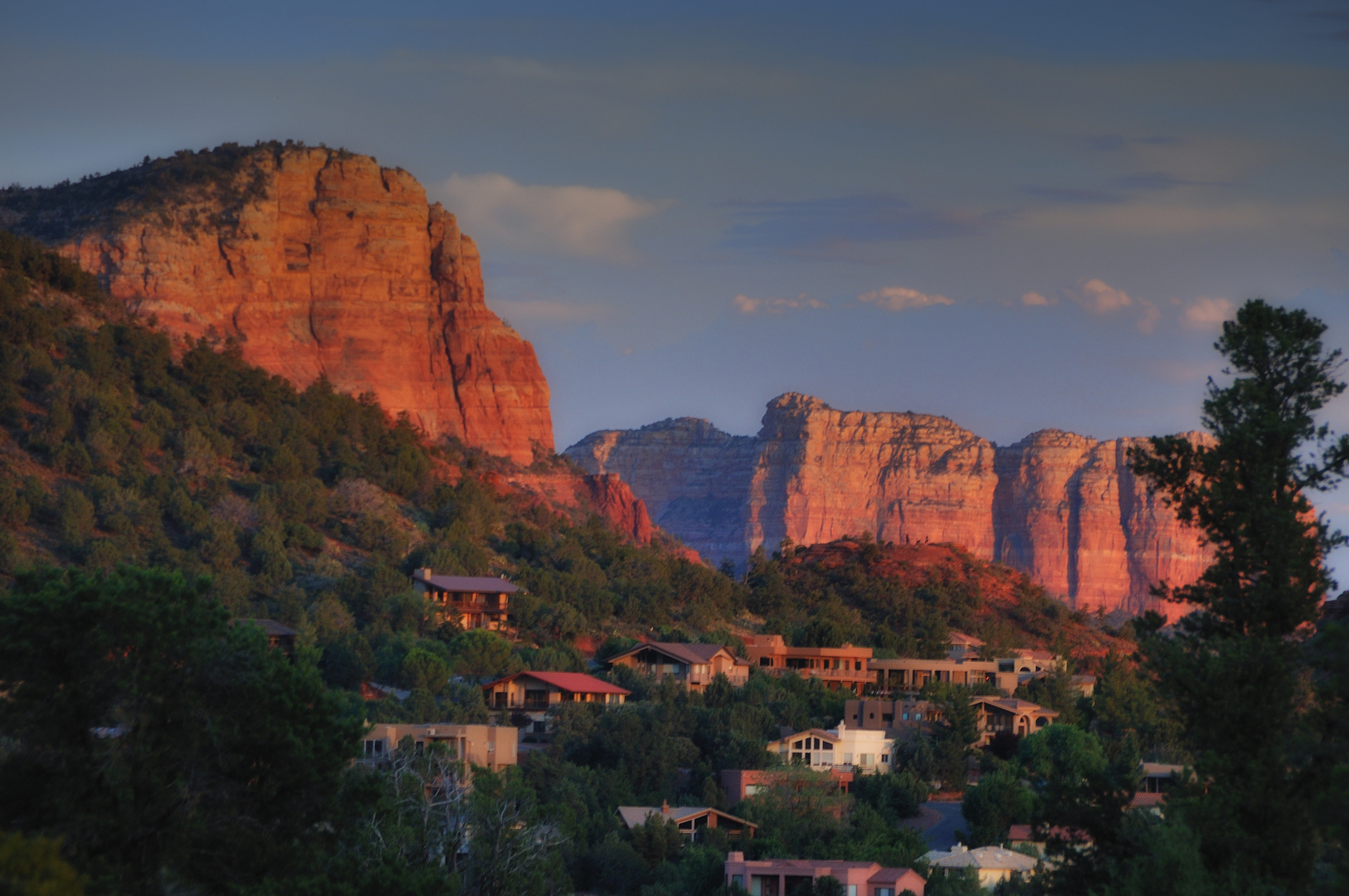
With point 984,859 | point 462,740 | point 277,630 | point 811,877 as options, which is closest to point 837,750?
point 984,859

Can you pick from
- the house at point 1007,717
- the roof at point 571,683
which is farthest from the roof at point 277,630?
the house at point 1007,717

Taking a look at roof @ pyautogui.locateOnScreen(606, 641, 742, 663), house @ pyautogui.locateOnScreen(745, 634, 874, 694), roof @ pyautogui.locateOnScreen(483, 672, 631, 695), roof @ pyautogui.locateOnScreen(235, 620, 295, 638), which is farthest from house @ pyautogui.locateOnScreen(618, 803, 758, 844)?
house @ pyautogui.locateOnScreen(745, 634, 874, 694)

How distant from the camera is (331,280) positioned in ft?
378

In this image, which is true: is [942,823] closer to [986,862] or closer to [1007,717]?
[986,862]

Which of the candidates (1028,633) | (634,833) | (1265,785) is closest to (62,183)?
(1028,633)

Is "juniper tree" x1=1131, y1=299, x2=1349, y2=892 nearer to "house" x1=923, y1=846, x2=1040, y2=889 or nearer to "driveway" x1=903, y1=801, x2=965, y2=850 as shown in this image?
"house" x1=923, y1=846, x2=1040, y2=889

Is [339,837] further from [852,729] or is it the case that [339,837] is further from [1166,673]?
[852,729]

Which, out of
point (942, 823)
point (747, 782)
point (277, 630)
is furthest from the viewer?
point (277, 630)

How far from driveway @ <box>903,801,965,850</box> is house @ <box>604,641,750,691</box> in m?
12.9

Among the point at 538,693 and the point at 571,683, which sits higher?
the point at 571,683

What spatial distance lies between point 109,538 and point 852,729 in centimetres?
2976

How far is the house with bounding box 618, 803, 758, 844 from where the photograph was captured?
52.8 m

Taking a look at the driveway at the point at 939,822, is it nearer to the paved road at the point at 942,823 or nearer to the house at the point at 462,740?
the paved road at the point at 942,823

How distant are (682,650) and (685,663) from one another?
4.88ft
